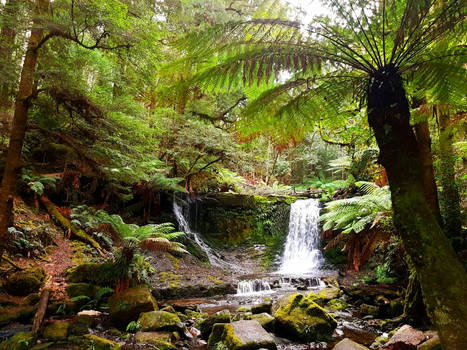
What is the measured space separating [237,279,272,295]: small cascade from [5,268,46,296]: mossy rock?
4302mm

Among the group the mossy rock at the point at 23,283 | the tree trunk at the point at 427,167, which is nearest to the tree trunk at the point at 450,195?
the tree trunk at the point at 427,167

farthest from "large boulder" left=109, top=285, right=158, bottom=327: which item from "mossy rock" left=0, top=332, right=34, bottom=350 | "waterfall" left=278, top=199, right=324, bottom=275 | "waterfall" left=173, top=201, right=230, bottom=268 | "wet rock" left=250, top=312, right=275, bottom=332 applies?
"waterfall" left=278, top=199, right=324, bottom=275

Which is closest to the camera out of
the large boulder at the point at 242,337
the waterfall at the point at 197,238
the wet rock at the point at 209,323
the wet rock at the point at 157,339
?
the large boulder at the point at 242,337

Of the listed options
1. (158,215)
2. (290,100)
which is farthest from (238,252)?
(290,100)

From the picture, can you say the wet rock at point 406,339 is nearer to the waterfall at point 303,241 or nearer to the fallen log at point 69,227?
the fallen log at point 69,227

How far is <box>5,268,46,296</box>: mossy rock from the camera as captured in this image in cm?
448

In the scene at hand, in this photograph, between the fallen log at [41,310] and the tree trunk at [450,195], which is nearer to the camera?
the fallen log at [41,310]

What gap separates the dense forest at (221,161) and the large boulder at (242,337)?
24 millimetres

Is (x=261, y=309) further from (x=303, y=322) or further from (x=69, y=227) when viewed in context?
(x=69, y=227)

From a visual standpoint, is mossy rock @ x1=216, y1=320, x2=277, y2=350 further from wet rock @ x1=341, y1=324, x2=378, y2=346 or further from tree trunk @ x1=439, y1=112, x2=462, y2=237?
tree trunk @ x1=439, y1=112, x2=462, y2=237

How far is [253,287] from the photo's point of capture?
762 centimetres

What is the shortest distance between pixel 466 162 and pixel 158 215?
8.31m

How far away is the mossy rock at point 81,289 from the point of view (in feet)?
15.9

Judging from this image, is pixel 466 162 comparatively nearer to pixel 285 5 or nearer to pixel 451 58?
pixel 451 58
